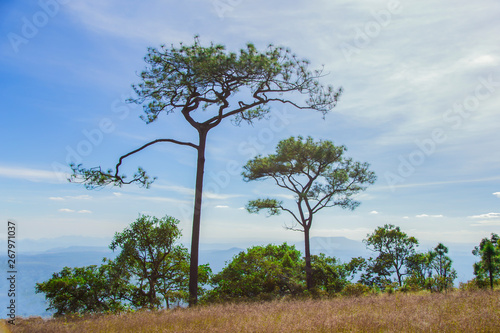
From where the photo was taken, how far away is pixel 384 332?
17.6 feet

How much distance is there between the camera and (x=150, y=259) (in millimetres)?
13336

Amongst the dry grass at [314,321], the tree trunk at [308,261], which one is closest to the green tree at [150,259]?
the dry grass at [314,321]

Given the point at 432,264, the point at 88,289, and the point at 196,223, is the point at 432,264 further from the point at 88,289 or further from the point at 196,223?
the point at 88,289

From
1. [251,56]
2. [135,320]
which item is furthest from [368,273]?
[135,320]

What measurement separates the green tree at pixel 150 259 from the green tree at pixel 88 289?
0.48m

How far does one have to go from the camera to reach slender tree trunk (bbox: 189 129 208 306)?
458 inches

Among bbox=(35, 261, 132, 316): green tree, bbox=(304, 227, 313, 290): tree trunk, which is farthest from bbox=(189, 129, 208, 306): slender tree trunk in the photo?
bbox=(304, 227, 313, 290): tree trunk

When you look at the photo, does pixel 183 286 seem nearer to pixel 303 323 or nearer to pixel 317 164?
pixel 303 323

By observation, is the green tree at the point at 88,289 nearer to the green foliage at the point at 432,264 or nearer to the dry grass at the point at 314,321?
the dry grass at the point at 314,321

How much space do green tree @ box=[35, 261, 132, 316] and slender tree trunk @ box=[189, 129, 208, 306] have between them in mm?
2959

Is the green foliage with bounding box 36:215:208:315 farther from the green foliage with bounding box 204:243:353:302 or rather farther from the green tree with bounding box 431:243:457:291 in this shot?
the green tree with bounding box 431:243:457:291

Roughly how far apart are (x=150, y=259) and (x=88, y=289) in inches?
99.4

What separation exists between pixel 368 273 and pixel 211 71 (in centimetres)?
1808

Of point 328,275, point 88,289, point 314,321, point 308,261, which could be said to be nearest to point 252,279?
point 308,261
